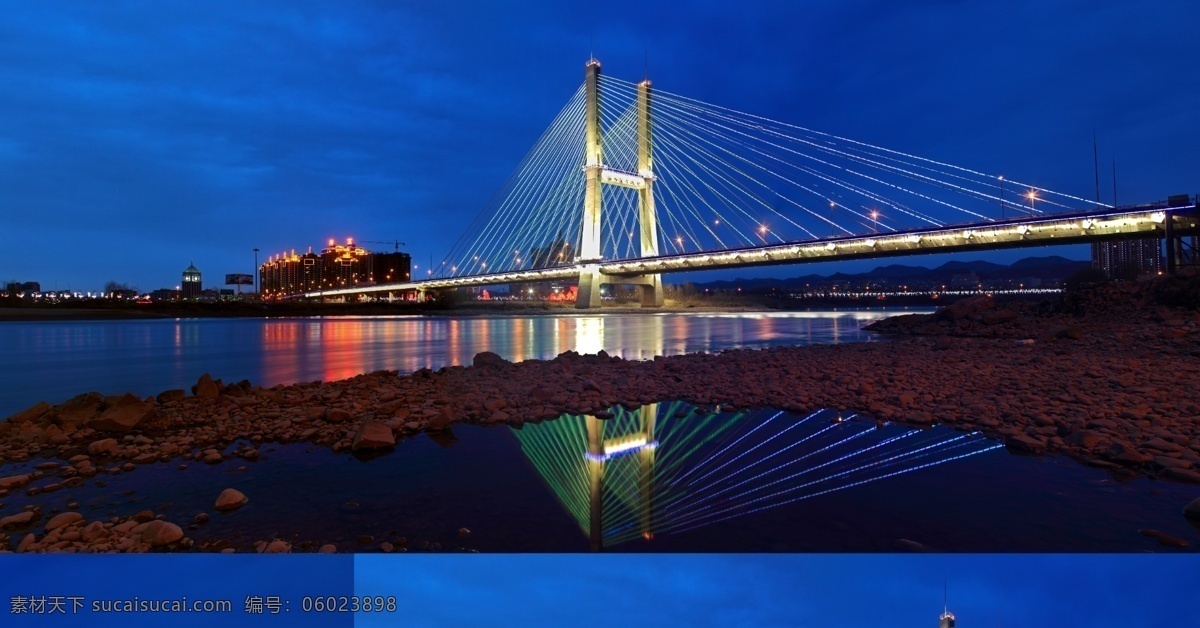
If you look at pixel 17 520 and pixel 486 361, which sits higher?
pixel 486 361

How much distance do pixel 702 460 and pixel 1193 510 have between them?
8.03ft

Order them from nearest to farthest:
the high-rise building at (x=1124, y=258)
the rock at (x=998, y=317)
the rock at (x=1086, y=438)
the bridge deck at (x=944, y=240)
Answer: the rock at (x=1086, y=438) < the rock at (x=998, y=317) < the bridge deck at (x=944, y=240) < the high-rise building at (x=1124, y=258)

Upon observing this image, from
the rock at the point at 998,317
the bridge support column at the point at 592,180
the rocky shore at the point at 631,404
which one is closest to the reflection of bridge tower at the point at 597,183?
the bridge support column at the point at 592,180

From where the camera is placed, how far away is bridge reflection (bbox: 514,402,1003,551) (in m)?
3.33

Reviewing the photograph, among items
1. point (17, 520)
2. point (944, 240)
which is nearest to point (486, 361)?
point (17, 520)

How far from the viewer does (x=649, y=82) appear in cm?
3856

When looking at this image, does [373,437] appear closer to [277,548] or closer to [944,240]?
[277,548]

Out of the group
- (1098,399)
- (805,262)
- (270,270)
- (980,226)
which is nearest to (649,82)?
(805,262)

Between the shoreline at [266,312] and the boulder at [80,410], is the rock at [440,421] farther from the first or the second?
the shoreline at [266,312]

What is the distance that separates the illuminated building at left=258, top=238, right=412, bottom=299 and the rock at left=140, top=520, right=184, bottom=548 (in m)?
78.0

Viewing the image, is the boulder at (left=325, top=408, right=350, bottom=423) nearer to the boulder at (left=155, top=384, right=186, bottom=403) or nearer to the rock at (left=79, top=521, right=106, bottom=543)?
the boulder at (left=155, top=384, right=186, bottom=403)

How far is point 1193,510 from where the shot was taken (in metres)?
3.08

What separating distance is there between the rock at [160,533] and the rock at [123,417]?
254 cm

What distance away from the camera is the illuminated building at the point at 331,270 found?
8581 centimetres
